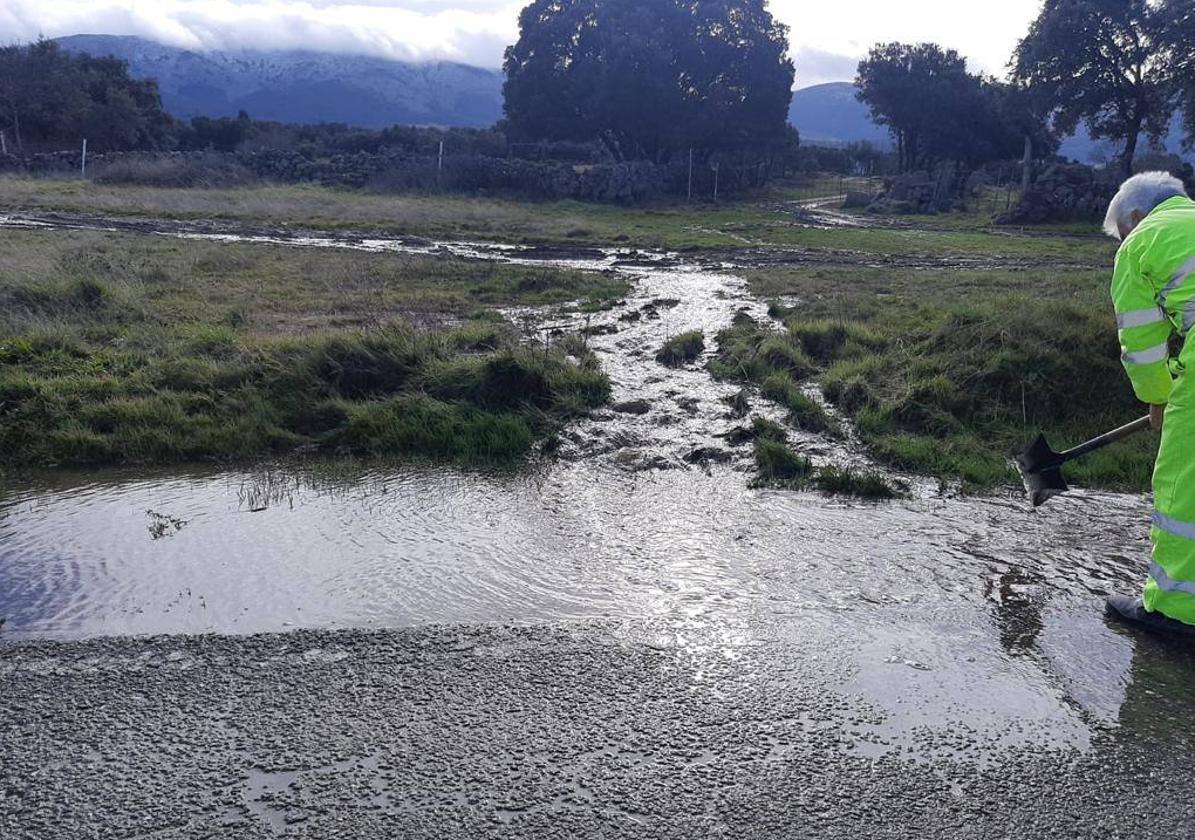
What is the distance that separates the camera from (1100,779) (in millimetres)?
3520

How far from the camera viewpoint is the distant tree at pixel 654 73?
4528 cm

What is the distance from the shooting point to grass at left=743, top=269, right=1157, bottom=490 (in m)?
7.61

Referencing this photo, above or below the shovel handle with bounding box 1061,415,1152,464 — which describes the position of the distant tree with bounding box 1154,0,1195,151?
above

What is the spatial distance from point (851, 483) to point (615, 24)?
4427 centimetres

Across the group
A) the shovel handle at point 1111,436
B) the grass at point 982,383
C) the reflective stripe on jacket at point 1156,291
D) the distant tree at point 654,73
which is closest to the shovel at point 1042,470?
the shovel handle at point 1111,436

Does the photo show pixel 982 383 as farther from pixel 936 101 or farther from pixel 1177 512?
pixel 936 101

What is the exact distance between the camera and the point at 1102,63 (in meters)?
35.3

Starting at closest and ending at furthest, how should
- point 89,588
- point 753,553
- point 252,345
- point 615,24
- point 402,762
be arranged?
point 402,762 → point 89,588 → point 753,553 → point 252,345 → point 615,24

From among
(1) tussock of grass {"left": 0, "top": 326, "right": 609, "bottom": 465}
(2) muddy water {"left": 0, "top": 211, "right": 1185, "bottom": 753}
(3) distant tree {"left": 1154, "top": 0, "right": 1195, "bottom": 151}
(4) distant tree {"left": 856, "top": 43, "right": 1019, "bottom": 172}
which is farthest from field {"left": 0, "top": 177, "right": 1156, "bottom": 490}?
(4) distant tree {"left": 856, "top": 43, "right": 1019, "bottom": 172}

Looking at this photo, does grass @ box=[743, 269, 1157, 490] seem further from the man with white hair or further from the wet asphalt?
the wet asphalt

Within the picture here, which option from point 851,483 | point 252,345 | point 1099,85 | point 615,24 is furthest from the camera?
point 615,24

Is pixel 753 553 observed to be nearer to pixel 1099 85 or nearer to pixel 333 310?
pixel 333 310

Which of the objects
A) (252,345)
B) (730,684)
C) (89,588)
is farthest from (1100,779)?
(252,345)

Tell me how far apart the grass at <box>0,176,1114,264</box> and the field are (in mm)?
7608
